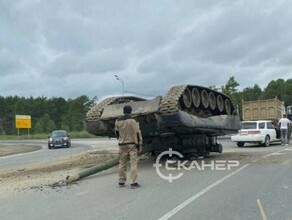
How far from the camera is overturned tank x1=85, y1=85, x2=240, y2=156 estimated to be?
13680mm

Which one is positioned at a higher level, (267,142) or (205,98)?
(205,98)

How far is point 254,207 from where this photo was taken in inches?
314

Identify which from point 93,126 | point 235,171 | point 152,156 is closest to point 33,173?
point 93,126

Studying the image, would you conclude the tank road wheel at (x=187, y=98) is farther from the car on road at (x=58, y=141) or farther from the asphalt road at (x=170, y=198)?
the car on road at (x=58, y=141)

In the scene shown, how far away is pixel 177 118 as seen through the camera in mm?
13312

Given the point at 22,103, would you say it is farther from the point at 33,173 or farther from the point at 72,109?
the point at 33,173

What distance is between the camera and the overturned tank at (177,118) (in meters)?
13.7

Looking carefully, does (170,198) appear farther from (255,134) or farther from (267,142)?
(267,142)

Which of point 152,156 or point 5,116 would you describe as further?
point 5,116

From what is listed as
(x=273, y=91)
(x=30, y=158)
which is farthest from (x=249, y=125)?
(x=273, y=91)

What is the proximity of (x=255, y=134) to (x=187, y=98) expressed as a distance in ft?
39.8

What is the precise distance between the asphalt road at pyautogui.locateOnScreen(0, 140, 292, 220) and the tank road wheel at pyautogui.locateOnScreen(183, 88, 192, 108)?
2584 millimetres

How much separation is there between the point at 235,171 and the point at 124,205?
4.99m

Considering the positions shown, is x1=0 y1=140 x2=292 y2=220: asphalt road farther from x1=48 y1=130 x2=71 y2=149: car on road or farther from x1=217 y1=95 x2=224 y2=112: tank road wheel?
x1=48 y1=130 x2=71 y2=149: car on road
